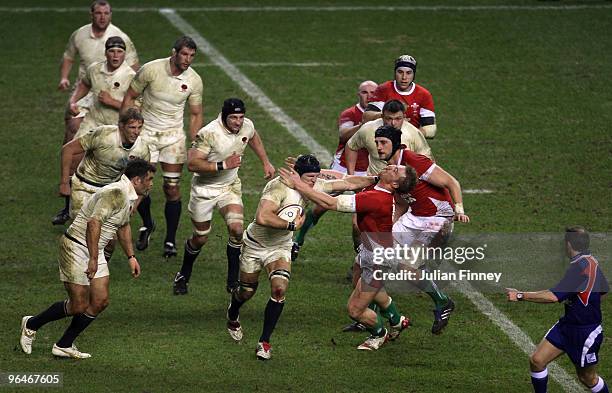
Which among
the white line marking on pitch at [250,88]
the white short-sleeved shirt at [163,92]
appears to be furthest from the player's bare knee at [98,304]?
the white line marking on pitch at [250,88]

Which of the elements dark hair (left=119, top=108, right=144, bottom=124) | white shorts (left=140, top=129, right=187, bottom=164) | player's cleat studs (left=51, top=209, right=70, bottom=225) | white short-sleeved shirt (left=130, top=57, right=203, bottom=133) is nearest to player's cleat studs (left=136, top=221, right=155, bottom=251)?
white shorts (left=140, top=129, right=187, bottom=164)

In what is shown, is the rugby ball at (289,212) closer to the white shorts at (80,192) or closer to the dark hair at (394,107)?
the dark hair at (394,107)

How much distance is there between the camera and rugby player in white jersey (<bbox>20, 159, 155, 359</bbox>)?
1267 cm

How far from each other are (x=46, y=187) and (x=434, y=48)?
364 inches

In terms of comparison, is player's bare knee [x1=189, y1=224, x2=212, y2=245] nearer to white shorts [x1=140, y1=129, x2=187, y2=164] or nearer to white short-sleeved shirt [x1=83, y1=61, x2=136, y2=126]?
white shorts [x1=140, y1=129, x2=187, y2=164]

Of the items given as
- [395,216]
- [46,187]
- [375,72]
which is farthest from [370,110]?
[375,72]

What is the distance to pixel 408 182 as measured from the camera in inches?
524

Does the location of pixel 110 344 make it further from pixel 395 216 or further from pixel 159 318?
pixel 395 216

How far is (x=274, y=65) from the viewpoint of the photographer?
24.7 m

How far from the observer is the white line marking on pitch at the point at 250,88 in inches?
817

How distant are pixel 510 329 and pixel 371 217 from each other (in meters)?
2.11

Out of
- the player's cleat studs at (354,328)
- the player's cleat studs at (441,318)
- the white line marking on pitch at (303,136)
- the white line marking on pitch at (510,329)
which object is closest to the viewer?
the white line marking on pitch at (510,329)

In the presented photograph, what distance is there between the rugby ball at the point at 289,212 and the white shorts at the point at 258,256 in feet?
1.52

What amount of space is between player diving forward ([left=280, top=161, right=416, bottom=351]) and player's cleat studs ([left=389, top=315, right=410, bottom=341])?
0.13m
